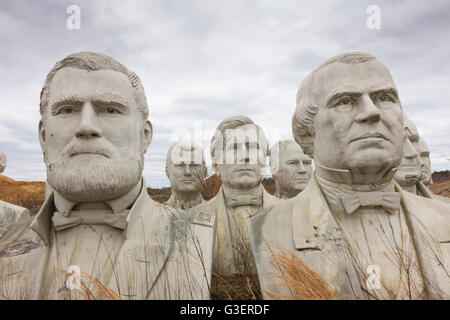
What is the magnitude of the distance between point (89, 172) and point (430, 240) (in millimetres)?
2636

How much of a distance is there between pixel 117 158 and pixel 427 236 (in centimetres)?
247

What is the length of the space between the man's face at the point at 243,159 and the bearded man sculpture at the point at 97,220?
2.08 metres

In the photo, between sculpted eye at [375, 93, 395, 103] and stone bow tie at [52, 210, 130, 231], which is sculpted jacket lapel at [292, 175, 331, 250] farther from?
stone bow tie at [52, 210, 130, 231]

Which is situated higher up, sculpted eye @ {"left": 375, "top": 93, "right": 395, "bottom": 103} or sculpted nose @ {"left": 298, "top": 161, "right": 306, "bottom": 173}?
sculpted nose @ {"left": 298, "top": 161, "right": 306, "bottom": 173}

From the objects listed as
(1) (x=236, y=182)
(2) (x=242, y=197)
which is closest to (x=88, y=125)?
(1) (x=236, y=182)

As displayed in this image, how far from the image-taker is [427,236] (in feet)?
7.77

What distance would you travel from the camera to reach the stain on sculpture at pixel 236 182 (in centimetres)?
427

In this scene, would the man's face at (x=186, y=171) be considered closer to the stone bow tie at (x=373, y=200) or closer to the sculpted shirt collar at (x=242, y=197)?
the sculpted shirt collar at (x=242, y=197)

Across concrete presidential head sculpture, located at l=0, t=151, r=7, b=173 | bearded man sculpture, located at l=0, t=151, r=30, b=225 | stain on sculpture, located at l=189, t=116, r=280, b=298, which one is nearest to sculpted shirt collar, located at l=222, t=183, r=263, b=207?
stain on sculpture, located at l=189, t=116, r=280, b=298

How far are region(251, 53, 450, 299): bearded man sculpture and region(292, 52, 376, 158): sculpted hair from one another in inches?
0.5

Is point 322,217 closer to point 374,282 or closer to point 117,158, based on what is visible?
point 374,282

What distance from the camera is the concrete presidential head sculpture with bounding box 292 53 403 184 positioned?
2.42 meters

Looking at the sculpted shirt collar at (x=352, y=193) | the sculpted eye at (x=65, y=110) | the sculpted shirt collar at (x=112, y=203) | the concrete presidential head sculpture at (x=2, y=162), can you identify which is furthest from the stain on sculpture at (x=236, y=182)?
the concrete presidential head sculpture at (x=2, y=162)
